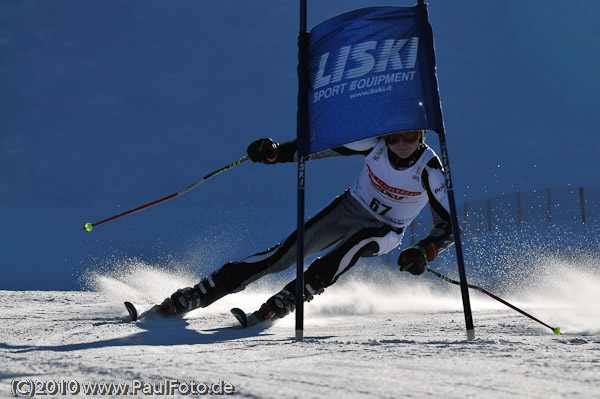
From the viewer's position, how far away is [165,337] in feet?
14.0

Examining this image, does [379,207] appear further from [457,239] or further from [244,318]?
[244,318]

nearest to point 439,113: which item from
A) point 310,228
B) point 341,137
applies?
point 341,137

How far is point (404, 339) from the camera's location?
405cm

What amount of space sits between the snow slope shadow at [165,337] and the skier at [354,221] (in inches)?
16.5

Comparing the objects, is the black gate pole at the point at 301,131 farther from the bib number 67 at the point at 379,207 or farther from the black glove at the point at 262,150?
the bib number 67 at the point at 379,207

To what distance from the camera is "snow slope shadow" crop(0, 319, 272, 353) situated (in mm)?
3663

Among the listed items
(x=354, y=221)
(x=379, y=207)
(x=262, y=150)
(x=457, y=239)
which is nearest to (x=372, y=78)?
(x=457, y=239)

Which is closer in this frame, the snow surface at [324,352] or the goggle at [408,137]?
the snow surface at [324,352]

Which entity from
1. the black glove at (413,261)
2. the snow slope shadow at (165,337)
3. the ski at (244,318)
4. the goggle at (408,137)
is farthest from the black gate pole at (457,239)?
the ski at (244,318)

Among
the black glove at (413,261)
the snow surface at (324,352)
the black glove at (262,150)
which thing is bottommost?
the snow surface at (324,352)

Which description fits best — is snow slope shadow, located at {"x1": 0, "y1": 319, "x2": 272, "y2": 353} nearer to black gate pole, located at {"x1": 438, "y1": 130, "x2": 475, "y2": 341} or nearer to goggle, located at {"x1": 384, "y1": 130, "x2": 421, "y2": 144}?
black gate pole, located at {"x1": 438, "y1": 130, "x2": 475, "y2": 341}

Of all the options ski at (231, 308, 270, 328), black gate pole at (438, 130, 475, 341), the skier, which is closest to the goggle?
the skier

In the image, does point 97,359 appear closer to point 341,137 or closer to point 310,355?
point 310,355

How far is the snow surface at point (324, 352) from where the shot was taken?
7.70 feet
